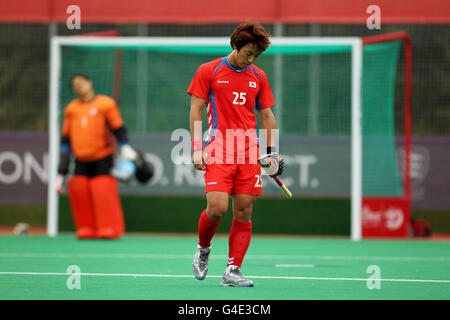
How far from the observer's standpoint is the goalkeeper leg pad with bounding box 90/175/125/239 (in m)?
10.8

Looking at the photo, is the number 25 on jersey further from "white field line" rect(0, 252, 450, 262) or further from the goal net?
the goal net

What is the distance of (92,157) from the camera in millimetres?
10805

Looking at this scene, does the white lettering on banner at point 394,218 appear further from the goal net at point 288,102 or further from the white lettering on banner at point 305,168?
the white lettering on banner at point 305,168

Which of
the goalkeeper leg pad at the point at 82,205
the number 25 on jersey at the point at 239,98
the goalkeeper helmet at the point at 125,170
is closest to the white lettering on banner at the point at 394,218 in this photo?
the goalkeeper helmet at the point at 125,170

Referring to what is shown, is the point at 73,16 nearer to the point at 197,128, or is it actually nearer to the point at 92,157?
the point at 92,157

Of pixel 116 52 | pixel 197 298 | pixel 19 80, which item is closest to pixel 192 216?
pixel 116 52

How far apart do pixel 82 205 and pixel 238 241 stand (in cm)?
507

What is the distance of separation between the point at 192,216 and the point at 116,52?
253 cm

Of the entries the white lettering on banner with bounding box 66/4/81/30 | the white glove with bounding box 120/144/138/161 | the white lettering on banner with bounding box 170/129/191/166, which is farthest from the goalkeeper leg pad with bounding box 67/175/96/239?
the white lettering on banner with bounding box 66/4/81/30

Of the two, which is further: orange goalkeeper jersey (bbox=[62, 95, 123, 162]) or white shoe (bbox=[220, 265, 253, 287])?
orange goalkeeper jersey (bbox=[62, 95, 123, 162])

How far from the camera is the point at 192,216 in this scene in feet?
39.2

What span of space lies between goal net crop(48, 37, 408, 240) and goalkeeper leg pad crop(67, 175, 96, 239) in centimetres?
84

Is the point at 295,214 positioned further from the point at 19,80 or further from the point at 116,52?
the point at 19,80

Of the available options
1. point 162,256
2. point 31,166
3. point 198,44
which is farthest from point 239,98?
point 31,166
